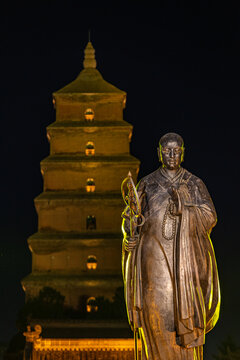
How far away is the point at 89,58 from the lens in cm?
2956

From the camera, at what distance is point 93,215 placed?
87.8 feet

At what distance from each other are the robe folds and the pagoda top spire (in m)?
22.9

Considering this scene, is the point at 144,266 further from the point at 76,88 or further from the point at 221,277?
the point at 76,88

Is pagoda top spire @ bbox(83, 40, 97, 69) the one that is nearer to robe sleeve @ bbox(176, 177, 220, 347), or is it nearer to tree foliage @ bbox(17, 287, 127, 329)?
tree foliage @ bbox(17, 287, 127, 329)

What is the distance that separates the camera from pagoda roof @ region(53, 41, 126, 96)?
28.0 metres

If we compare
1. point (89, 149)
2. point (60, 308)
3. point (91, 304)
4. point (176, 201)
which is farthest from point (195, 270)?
point (89, 149)

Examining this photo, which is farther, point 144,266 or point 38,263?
point 38,263

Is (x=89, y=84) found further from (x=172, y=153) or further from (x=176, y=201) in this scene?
(x=176, y=201)

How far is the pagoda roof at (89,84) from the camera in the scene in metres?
28.0

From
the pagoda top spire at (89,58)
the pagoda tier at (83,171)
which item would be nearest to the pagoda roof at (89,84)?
the pagoda top spire at (89,58)

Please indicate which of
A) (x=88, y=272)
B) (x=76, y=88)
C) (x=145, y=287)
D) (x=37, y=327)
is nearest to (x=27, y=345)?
(x=37, y=327)

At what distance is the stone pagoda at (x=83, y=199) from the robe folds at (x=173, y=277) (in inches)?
753

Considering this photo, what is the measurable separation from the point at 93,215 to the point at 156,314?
2019 cm

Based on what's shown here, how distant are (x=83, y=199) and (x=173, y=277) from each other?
20232 mm
